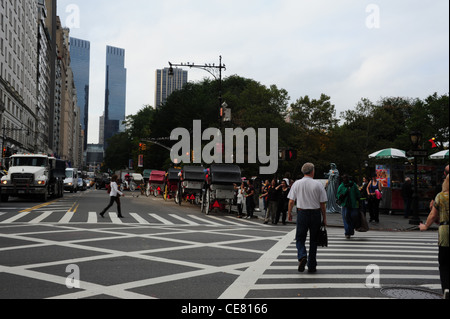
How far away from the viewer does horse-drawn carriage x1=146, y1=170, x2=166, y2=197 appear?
1624 inches

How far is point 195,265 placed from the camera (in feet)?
26.8

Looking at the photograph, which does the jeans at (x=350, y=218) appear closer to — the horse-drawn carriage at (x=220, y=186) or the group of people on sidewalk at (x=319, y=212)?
the group of people on sidewalk at (x=319, y=212)

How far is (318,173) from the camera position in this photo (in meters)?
70.1

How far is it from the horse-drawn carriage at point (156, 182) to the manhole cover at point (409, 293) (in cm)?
3560

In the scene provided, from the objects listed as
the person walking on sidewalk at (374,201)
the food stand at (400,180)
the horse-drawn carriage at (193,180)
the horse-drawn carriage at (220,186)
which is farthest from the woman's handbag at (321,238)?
the horse-drawn carriage at (193,180)

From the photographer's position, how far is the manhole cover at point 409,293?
602cm

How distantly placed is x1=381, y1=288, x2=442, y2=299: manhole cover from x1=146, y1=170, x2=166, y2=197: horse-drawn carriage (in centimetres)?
3560

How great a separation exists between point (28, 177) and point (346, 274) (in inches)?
953

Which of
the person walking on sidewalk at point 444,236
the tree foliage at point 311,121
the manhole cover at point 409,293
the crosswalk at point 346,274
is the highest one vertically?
the tree foliage at point 311,121

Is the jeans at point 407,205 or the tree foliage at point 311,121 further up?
the tree foliage at point 311,121

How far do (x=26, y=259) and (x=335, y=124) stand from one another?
6273cm

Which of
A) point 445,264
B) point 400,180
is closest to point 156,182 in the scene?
point 400,180
